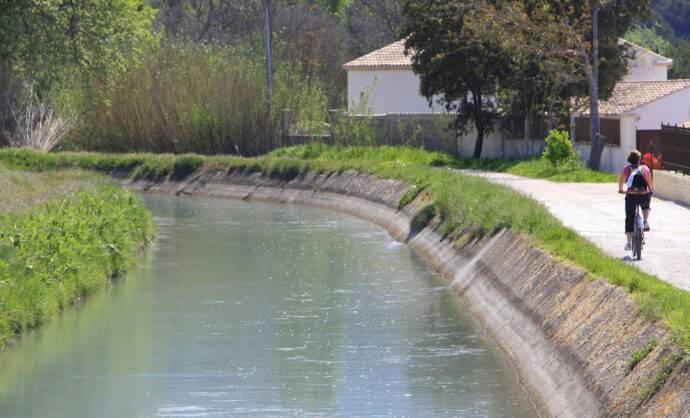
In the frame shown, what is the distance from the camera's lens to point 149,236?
93.0ft

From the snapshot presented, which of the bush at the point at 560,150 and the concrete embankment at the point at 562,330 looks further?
the bush at the point at 560,150

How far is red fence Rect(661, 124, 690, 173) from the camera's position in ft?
82.9

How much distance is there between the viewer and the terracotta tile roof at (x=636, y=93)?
42062mm

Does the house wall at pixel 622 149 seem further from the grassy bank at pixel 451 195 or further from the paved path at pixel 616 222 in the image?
the grassy bank at pixel 451 195

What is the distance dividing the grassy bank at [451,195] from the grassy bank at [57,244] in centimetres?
734

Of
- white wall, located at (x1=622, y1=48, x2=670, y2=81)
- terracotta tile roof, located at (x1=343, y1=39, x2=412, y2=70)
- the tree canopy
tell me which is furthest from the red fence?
terracotta tile roof, located at (x1=343, y1=39, x2=412, y2=70)

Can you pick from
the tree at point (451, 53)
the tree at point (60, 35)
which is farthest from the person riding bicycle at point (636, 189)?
the tree at point (60, 35)

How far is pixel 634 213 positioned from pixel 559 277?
208 centimetres

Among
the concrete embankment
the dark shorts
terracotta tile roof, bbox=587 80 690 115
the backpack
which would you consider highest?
terracotta tile roof, bbox=587 80 690 115

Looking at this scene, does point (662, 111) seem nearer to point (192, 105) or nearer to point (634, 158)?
point (192, 105)

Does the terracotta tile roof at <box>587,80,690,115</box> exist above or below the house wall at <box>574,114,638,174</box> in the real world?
above

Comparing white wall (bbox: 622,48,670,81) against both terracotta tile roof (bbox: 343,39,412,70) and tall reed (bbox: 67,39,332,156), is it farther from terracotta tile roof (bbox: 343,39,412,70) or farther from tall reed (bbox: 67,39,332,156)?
tall reed (bbox: 67,39,332,156)

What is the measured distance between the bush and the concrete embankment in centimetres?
883

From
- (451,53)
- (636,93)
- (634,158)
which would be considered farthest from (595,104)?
(634,158)
